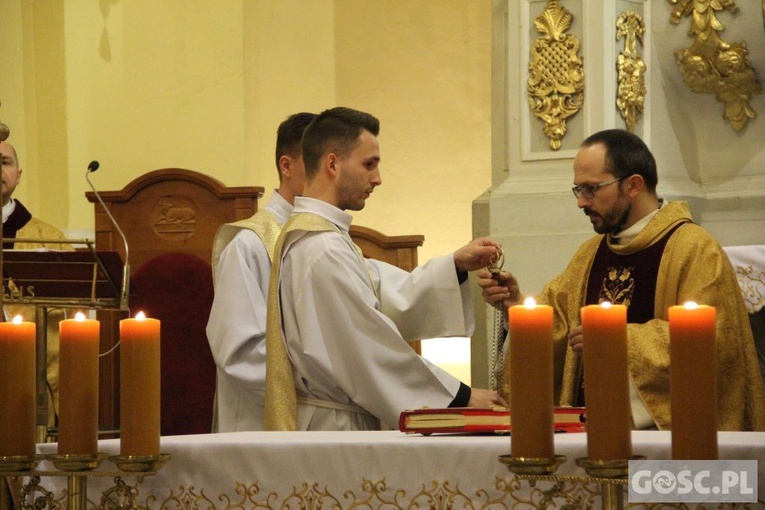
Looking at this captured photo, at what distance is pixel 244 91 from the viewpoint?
27.3 ft

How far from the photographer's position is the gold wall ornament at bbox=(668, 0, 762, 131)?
560 cm

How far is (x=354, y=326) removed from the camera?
3561 millimetres

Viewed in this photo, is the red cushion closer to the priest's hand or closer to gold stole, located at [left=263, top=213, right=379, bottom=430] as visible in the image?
gold stole, located at [left=263, top=213, right=379, bottom=430]

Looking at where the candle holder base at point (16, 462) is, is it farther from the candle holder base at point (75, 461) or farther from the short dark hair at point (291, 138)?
the short dark hair at point (291, 138)

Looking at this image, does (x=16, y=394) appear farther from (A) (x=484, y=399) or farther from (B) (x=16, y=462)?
(A) (x=484, y=399)

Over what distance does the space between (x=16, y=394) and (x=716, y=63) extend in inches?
177

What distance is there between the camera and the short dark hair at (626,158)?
13.4ft

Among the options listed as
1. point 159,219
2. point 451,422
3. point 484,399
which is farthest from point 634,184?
point 159,219

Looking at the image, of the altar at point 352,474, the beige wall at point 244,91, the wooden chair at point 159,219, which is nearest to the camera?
the altar at point 352,474

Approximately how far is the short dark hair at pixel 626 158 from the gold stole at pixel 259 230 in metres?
1.27

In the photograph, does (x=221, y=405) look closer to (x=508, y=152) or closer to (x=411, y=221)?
(x=508, y=152)

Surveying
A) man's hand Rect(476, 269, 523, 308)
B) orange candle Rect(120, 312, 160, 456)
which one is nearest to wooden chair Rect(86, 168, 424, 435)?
man's hand Rect(476, 269, 523, 308)

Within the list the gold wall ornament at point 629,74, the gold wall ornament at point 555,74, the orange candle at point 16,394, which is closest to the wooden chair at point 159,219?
the gold wall ornament at point 555,74

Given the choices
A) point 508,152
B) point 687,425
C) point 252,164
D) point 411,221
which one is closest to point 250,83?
point 252,164
